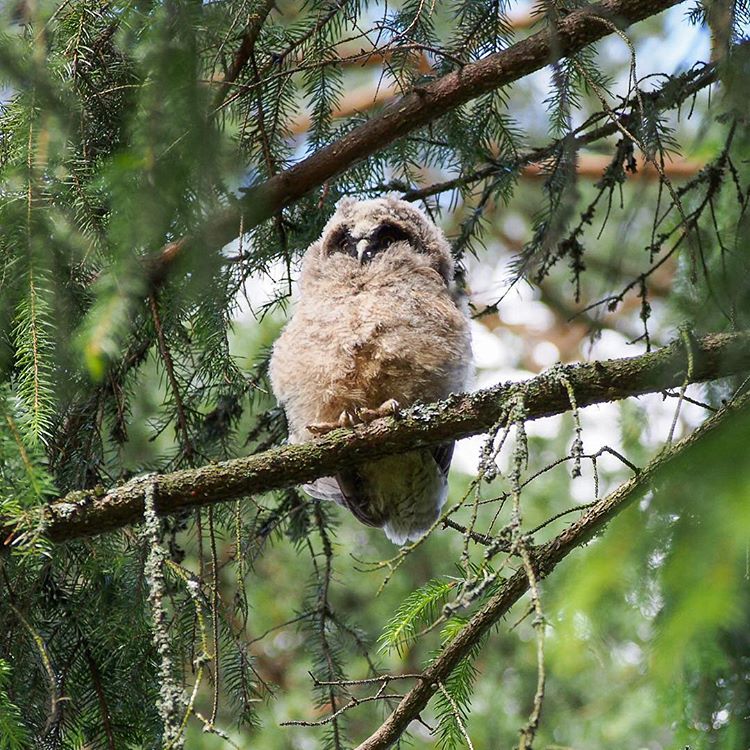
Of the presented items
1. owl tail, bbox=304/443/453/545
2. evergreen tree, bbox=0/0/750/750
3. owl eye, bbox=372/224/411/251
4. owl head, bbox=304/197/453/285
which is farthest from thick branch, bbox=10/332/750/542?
owl eye, bbox=372/224/411/251

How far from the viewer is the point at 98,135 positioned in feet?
7.51

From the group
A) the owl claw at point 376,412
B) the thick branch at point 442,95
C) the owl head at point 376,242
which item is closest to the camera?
the thick branch at point 442,95

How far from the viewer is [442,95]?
2.40 meters

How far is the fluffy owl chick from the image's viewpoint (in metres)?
2.84

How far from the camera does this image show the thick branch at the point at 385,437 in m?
2.03

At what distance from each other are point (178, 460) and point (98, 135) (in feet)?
3.10

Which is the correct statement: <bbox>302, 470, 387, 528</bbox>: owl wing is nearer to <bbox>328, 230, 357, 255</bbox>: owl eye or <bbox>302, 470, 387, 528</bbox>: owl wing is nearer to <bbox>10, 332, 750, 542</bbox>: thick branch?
<bbox>328, 230, 357, 255</bbox>: owl eye

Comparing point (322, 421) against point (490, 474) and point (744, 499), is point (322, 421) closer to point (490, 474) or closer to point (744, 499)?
point (490, 474)

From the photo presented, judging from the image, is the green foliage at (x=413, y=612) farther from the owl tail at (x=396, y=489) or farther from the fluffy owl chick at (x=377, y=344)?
the owl tail at (x=396, y=489)

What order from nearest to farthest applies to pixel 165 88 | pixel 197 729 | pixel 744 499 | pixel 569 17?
pixel 744 499, pixel 165 88, pixel 569 17, pixel 197 729

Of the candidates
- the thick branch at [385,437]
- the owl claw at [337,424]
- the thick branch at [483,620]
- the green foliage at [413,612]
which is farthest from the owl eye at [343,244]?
the thick branch at [483,620]

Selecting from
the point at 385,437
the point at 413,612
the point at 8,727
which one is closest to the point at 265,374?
the point at 385,437

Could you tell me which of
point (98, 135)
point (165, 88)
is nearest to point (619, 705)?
point (98, 135)

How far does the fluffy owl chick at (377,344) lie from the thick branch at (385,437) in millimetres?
466
